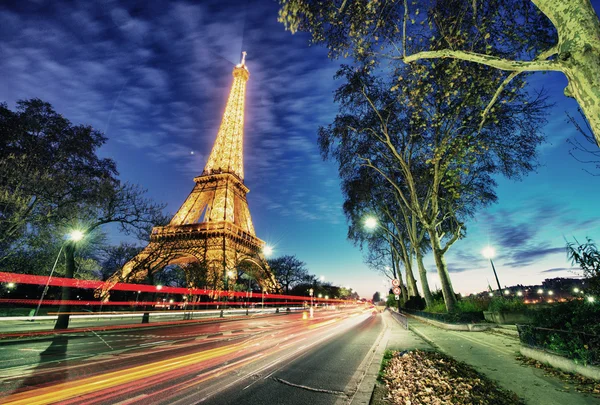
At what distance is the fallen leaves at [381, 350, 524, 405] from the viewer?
3.89m

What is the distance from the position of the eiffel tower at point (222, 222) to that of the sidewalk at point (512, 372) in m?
25.5

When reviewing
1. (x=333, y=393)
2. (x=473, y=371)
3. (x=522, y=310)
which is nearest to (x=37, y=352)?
(x=333, y=393)

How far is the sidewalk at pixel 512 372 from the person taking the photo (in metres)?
4.03

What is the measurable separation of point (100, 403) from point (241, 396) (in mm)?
2215

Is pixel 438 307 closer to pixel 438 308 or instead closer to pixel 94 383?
pixel 438 308

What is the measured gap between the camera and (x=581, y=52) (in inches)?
167

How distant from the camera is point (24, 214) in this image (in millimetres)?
13523

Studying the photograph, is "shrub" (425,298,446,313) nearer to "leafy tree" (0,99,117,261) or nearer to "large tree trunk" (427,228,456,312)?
"large tree trunk" (427,228,456,312)

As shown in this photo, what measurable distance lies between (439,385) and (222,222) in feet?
128

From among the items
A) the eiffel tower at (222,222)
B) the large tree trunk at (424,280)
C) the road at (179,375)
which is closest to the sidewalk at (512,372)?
the road at (179,375)

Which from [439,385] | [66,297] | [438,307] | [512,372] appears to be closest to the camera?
[439,385]

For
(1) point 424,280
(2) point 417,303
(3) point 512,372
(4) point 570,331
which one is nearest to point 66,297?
(3) point 512,372

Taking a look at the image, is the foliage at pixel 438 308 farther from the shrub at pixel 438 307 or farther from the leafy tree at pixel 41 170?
the leafy tree at pixel 41 170

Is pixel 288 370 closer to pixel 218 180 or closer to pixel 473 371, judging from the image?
pixel 473 371
